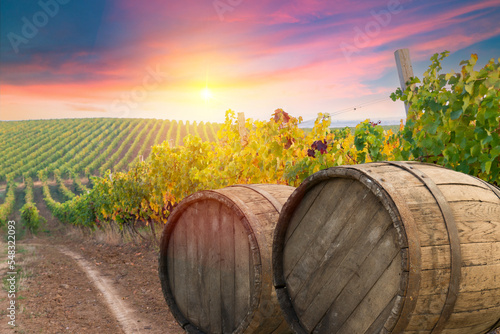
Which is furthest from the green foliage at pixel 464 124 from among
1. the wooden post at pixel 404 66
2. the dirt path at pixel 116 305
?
the dirt path at pixel 116 305

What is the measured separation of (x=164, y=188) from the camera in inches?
371

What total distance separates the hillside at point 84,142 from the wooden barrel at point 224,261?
46437mm

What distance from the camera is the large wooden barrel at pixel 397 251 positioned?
1902 millimetres

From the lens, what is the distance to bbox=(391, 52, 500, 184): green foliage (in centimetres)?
309

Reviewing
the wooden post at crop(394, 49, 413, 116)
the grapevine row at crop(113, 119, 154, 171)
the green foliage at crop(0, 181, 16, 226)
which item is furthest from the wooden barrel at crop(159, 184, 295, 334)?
the grapevine row at crop(113, 119, 154, 171)

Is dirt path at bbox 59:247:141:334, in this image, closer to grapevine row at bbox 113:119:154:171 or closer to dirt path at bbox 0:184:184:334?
dirt path at bbox 0:184:184:334

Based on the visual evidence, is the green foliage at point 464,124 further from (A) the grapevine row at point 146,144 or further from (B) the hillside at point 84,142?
(A) the grapevine row at point 146,144

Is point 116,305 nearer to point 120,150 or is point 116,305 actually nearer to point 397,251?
point 397,251

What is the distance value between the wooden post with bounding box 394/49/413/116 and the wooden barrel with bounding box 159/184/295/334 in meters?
1.85

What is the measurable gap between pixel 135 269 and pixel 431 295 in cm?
770

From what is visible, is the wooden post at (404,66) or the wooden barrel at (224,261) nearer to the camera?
the wooden barrel at (224,261)

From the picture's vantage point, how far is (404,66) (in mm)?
4238

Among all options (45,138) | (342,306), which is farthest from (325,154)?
(45,138)

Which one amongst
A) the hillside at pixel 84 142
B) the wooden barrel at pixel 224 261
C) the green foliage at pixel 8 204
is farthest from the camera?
the hillside at pixel 84 142
